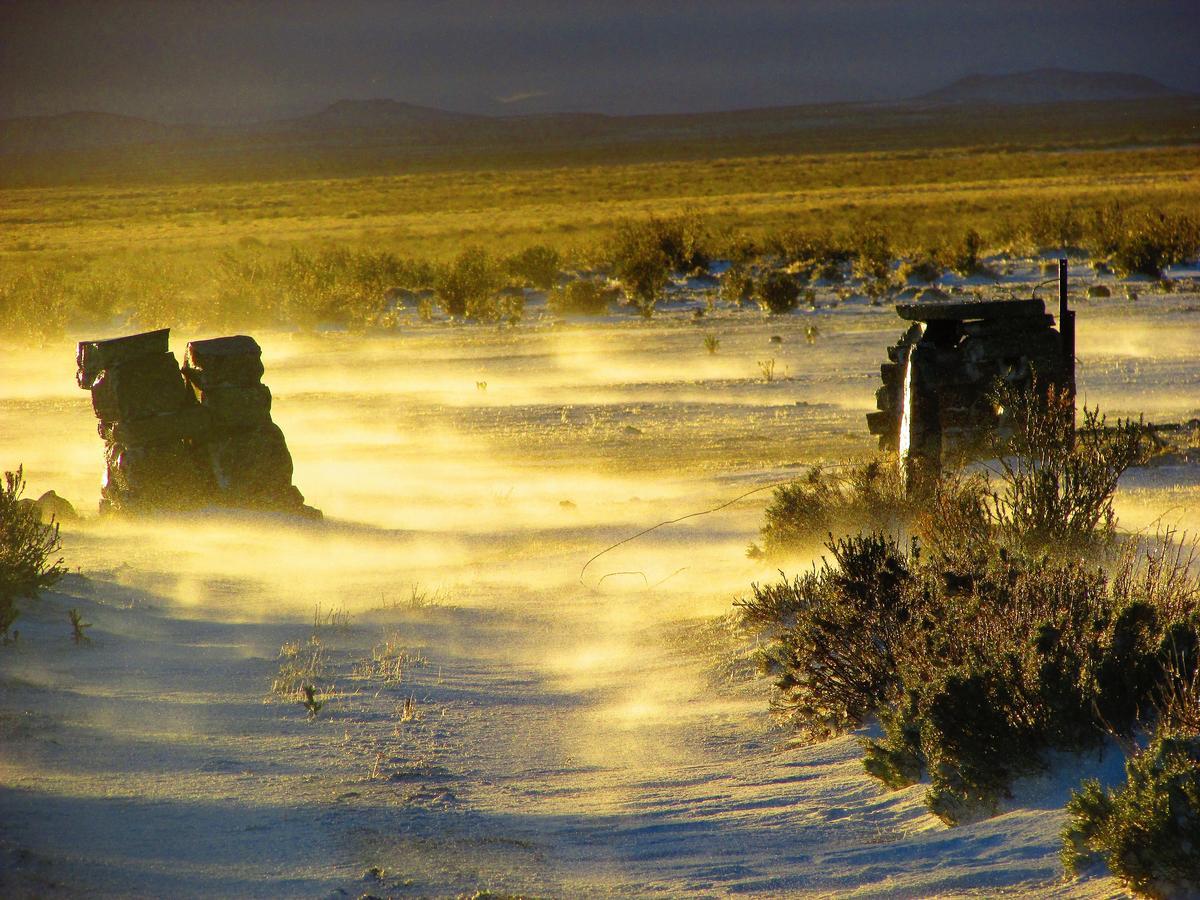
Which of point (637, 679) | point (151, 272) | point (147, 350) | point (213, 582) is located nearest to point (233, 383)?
point (147, 350)

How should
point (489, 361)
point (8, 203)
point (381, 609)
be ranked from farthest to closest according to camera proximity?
point (8, 203)
point (489, 361)
point (381, 609)

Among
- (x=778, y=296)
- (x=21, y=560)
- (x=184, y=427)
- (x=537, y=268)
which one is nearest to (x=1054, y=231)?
(x=778, y=296)

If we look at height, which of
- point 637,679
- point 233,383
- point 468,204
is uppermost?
point 468,204

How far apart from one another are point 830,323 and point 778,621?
54.1 feet

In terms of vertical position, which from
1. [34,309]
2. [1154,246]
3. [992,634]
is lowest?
[992,634]

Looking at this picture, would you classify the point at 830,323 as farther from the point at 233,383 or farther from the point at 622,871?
the point at 622,871

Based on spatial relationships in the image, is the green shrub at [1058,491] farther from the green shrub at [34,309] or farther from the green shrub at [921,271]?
the green shrub at [34,309]

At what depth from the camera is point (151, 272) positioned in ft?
114

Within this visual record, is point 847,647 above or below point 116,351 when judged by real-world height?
below

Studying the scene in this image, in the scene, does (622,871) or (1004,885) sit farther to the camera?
(622,871)

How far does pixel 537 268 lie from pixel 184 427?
66.0 feet

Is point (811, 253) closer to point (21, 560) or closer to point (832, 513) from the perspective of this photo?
point (832, 513)

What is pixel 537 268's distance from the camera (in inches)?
1193

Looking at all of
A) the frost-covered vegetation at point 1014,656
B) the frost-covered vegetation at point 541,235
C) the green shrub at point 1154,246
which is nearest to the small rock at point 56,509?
the frost-covered vegetation at point 1014,656
